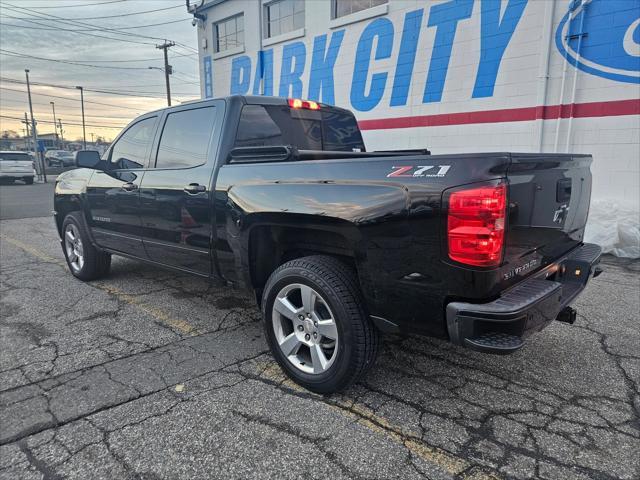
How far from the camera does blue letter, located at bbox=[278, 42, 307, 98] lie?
1180cm

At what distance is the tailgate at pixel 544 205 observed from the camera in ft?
7.45

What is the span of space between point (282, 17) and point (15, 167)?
18823mm

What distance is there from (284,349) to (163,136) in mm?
2353

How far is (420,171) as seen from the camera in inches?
90.1

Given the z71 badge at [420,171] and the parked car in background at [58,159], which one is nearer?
the z71 badge at [420,171]

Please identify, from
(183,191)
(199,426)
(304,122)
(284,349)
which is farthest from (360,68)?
(199,426)

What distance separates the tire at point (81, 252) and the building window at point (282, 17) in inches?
346

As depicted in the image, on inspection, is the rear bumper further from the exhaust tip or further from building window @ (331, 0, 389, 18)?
building window @ (331, 0, 389, 18)

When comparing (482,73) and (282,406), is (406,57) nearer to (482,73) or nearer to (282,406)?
(482,73)

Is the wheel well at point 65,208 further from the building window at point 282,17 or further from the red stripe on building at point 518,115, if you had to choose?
the building window at point 282,17

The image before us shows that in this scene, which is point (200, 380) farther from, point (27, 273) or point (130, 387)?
point (27, 273)

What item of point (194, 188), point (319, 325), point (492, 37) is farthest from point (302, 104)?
point (492, 37)

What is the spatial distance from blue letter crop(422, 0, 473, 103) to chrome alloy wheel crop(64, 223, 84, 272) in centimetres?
702

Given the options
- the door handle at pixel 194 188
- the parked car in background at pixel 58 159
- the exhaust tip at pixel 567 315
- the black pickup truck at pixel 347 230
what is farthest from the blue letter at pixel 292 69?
the parked car in background at pixel 58 159
